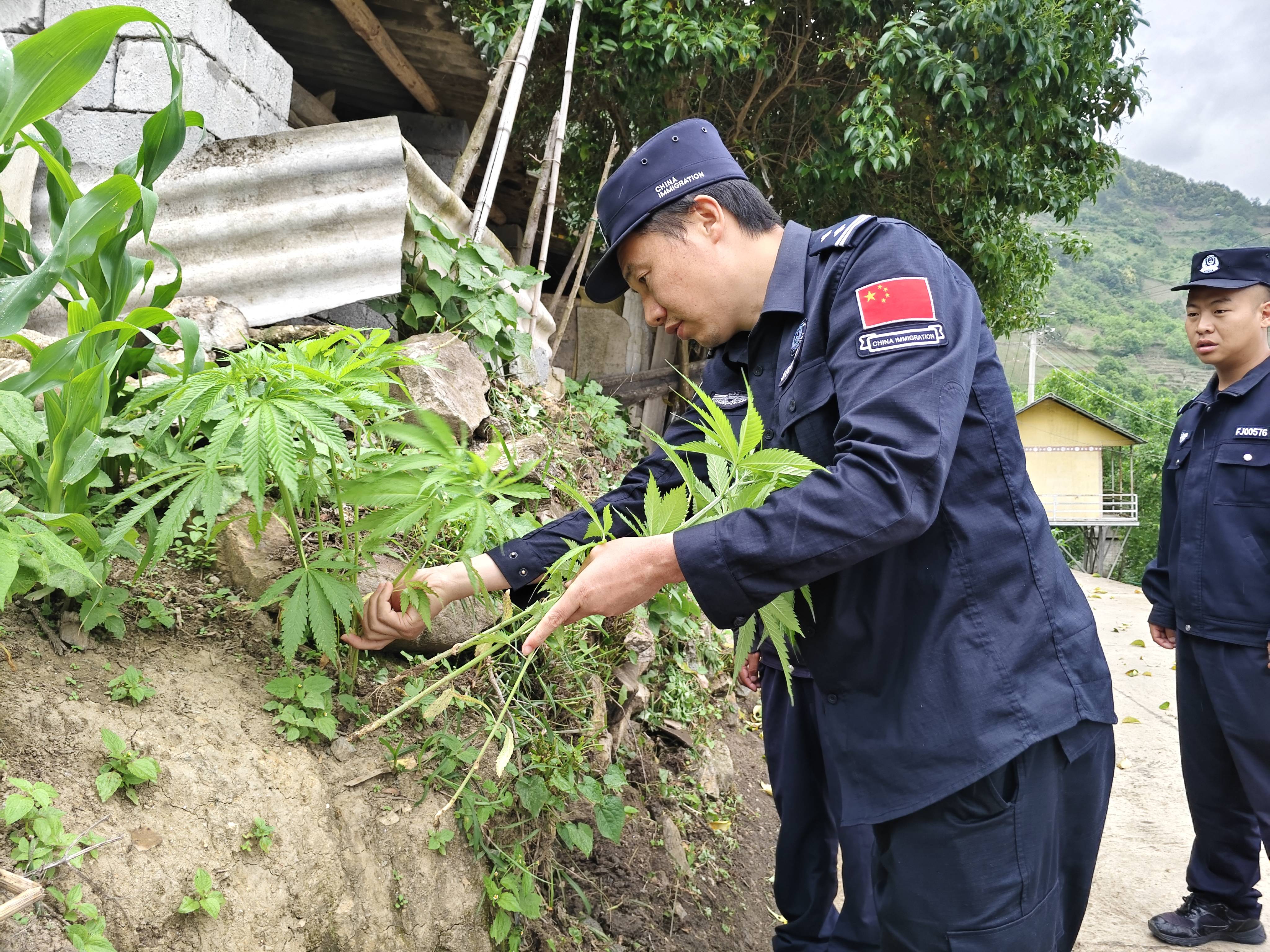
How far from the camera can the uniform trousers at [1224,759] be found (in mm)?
2992

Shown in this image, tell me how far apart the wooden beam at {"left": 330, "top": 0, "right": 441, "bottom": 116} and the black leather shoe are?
465cm

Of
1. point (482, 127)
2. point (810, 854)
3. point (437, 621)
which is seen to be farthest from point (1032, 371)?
point (437, 621)

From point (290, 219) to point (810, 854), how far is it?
2754mm

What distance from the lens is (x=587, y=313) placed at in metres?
7.13

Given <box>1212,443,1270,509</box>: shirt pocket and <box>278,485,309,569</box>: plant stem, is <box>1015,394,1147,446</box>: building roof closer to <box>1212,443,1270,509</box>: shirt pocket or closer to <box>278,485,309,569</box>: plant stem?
<box>1212,443,1270,509</box>: shirt pocket

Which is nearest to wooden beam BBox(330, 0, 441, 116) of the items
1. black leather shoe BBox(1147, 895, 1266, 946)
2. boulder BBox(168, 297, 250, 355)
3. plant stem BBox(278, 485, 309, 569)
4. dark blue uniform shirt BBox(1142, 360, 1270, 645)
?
boulder BBox(168, 297, 250, 355)

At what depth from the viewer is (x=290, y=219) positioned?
339 centimetres

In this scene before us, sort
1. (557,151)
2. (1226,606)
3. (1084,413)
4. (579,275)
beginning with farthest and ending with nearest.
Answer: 1. (1084,413)
2. (579,275)
3. (557,151)
4. (1226,606)

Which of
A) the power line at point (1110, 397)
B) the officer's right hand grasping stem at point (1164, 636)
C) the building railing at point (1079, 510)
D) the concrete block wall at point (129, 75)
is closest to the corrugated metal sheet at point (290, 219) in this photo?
the concrete block wall at point (129, 75)

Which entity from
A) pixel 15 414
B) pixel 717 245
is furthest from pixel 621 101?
pixel 15 414

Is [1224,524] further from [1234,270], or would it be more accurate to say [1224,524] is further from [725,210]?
[725,210]

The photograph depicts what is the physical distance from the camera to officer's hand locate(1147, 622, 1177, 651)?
3529 mm

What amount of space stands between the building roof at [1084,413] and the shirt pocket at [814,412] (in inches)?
853

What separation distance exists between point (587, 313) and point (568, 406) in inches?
96.6
